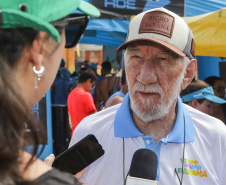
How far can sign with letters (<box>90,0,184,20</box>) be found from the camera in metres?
5.10

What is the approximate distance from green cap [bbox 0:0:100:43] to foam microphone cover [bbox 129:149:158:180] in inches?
30.2

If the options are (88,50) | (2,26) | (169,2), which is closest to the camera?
(2,26)

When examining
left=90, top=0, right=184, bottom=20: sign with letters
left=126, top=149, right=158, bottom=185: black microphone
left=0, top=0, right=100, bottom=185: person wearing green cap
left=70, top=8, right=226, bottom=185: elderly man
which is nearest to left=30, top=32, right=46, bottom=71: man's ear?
left=0, top=0, right=100, bottom=185: person wearing green cap

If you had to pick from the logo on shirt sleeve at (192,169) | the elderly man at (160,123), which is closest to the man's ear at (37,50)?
the elderly man at (160,123)

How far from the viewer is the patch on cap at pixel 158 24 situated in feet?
5.91

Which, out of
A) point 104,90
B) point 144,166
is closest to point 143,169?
point 144,166

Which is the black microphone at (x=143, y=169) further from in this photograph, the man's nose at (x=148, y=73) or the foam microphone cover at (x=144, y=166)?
the man's nose at (x=148, y=73)

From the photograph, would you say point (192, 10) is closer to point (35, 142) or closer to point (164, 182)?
point (164, 182)

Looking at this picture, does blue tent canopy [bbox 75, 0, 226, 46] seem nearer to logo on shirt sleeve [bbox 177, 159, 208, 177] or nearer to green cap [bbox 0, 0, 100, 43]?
logo on shirt sleeve [bbox 177, 159, 208, 177]

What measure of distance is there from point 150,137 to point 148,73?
1.25ft

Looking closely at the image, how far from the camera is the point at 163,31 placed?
1.80 meters

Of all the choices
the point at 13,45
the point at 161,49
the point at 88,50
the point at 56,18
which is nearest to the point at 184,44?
the point at 161,49

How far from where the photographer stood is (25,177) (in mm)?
824

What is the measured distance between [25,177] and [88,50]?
51.0ft
